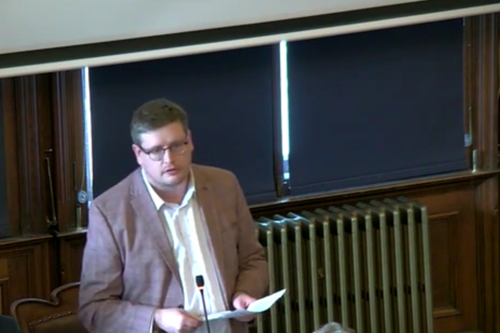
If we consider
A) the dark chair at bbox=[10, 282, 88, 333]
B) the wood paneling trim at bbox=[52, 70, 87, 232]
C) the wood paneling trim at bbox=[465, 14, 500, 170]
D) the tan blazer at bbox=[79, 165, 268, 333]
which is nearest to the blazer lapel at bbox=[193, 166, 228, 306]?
the tan blazer at bbox=[79, 165, 268, 333]

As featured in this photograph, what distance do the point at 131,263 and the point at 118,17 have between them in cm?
100

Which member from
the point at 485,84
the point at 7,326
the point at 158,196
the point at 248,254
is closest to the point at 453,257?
the point at 485,84

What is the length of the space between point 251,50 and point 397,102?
690 millimetres

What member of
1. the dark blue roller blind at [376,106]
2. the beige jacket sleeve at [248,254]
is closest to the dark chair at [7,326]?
the beige jacket sleeve at [248,254]

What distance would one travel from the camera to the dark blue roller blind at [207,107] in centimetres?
367

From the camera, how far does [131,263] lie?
2.71m

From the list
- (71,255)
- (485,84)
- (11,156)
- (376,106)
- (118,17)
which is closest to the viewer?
(118,17)

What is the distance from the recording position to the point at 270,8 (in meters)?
3.58

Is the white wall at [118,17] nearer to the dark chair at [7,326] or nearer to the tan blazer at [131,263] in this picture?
the tan blazer at [131,263]

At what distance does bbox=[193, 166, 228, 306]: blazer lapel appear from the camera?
2.78 meters

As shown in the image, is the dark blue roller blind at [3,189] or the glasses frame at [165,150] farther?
the dark blue roller blind at [3,189]

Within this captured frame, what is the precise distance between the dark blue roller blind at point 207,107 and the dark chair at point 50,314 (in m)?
0.75

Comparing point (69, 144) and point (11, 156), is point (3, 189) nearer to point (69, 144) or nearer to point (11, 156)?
point (11, 156)

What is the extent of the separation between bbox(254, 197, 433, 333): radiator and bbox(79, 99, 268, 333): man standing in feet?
3.36
